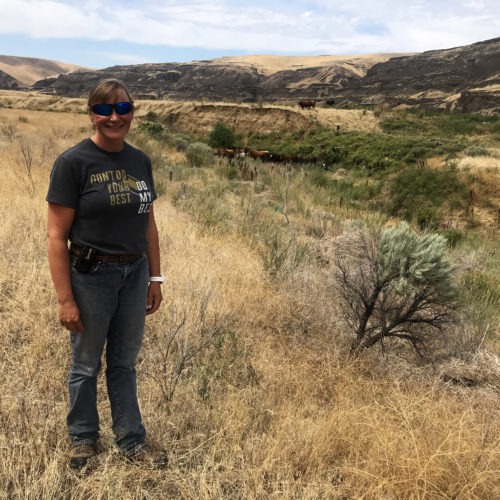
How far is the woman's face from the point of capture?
183 centimetres

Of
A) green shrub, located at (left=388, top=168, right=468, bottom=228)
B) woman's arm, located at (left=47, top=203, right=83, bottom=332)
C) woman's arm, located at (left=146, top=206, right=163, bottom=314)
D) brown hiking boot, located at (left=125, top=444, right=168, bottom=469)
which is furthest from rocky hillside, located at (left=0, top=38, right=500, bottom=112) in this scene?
brown hiking boot, located at (left=125, top=444, right=168, bottom=469)

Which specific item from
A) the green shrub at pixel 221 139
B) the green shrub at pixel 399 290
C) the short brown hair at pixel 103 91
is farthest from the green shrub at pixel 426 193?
the green shrub at pixel 221 139

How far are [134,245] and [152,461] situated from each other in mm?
1069

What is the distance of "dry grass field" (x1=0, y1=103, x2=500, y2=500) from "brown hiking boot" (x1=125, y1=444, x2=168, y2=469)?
39mm

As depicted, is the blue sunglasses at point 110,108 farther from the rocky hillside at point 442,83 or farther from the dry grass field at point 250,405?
the rocky hillside at point 442,83

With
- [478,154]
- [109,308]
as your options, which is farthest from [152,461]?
[478,154]

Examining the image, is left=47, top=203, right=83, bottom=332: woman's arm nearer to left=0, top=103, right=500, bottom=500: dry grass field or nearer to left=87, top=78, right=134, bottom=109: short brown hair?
left=87, top=78, right=134, bottom=109: short brown hair

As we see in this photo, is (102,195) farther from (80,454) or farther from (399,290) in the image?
(399,290)

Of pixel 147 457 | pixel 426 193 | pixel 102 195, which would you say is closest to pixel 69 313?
pixel 102 195

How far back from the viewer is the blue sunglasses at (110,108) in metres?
1.83

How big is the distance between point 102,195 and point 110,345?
0.77 meters

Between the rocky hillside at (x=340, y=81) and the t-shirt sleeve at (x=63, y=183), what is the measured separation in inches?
1776

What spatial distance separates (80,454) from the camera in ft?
6.48

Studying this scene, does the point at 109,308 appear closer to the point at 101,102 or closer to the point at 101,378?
the point at 101,102
